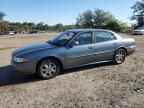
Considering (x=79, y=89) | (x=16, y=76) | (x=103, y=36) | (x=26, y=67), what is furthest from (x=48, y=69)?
(x=103, y=36)

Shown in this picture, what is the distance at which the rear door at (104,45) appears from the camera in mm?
8344

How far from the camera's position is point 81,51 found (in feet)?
25.8

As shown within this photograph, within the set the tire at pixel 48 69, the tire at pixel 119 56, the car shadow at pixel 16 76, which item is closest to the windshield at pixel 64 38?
the tire at pixel 48 69

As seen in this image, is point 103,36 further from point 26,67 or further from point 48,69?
point 26,67

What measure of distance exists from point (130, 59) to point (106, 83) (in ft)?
12.1

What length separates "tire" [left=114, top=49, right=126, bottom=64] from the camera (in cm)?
895

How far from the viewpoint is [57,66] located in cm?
748

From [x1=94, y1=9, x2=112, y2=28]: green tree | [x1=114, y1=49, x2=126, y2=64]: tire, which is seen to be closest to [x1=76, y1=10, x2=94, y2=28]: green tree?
[x1=94, y1=9, x2=112, y2=28]: green tree

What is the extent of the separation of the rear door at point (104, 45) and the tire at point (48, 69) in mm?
1579

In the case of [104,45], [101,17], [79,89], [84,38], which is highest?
[101,17]

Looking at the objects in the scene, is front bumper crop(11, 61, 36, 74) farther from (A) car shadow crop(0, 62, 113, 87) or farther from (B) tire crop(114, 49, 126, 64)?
(B) tire crop(114, 49, 126, 64)

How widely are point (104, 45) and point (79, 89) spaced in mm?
2818

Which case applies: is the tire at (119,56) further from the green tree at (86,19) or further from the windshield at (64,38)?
the green tree at (86,19)

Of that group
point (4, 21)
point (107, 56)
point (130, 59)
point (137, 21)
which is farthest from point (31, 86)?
point (4, 21)
